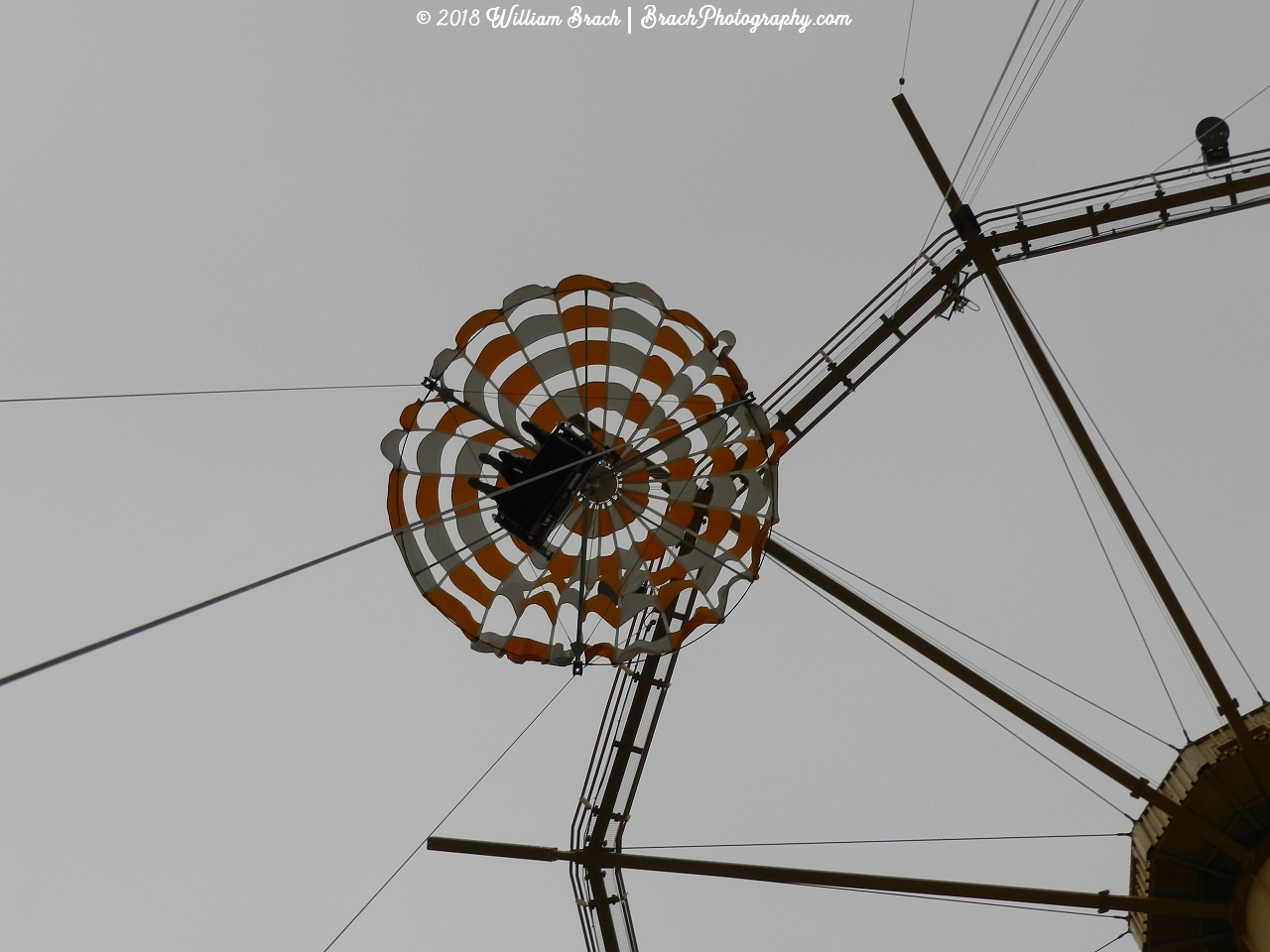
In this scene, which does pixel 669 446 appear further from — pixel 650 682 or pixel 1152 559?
pixel 1152 559

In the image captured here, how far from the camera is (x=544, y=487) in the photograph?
9.52 m

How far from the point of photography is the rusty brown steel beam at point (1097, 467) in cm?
885

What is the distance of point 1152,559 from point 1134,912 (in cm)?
348

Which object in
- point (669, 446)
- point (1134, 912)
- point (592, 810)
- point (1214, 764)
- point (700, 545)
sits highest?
point (669, 446)

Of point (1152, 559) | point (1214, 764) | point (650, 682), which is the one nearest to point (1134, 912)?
point (1214, 764)

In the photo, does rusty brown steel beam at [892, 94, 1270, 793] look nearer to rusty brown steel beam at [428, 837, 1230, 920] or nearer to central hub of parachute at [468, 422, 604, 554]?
rusty brown steel beam at [428, 837, 1230, 920]

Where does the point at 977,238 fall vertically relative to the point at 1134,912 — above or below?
above

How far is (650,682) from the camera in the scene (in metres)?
10.3

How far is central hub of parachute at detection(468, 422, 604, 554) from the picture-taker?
30.9ft

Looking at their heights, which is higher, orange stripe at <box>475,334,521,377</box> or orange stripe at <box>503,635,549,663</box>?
orange stripe at <box>475,334,521,377</box>

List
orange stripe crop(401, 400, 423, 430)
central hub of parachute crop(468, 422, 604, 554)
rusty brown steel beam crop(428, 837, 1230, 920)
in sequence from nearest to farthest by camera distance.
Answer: rusty brown steel beam crop(428, 837, 1230, 920) → central hub of parachute crop(468, 422, 604, 554) → orange stripe crop(401, 400, 423, 430)

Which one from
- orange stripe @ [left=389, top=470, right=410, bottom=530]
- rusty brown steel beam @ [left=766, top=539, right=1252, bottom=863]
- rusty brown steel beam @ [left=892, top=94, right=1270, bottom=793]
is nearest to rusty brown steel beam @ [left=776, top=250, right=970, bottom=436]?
rusty brown steel beam @ [left=892, top=94, right=1270, bottom=793]

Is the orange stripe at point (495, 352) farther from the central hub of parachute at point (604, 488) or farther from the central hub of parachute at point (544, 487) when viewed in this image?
the central hub of parachute at point (604, 488)

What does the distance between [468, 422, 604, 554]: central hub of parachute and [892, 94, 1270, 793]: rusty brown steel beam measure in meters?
4.51
